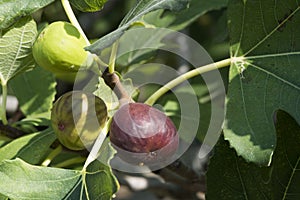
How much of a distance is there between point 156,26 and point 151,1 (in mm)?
726

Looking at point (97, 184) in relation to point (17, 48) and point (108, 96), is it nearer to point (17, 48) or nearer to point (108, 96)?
point (108, 96)

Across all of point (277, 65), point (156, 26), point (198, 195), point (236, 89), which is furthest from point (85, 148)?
point (198, 195)

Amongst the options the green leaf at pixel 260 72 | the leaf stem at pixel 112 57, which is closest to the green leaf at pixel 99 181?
the leaf stem at pixel 112 57

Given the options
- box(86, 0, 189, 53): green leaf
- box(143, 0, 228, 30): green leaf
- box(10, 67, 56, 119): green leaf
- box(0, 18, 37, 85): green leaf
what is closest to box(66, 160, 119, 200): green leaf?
box(86, 0, 189, 53): green leaf

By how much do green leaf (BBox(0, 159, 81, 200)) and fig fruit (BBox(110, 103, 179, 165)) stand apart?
0.42 feet

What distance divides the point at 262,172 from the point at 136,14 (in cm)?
47

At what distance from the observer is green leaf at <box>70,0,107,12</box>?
1.59m

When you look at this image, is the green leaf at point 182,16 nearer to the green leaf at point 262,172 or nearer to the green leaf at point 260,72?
the green leaf at point 260,72

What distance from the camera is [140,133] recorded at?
4.75ft

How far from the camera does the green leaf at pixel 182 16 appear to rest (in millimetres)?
2211

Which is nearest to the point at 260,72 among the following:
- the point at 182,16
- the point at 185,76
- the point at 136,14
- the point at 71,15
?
the point at 185,76

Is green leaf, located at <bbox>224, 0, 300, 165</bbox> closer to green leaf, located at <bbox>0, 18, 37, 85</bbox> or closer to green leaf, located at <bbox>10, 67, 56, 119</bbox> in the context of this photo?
green leaf, located at <bbox>0, 18, 37, 85</bbox>

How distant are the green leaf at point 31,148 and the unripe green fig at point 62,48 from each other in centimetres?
26

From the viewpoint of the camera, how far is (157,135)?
1.46 meters
